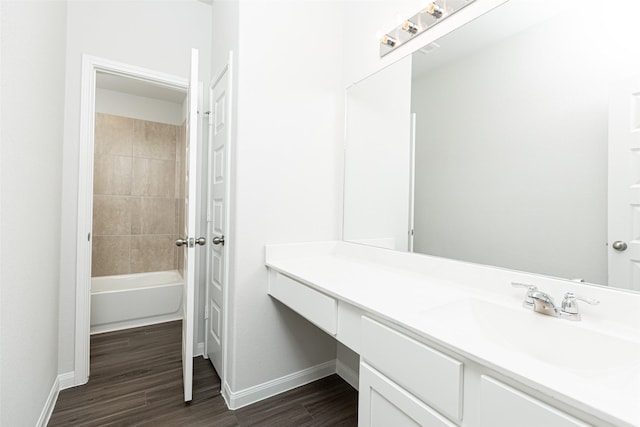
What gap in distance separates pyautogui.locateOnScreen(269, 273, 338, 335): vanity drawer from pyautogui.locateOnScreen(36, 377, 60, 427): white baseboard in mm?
1231

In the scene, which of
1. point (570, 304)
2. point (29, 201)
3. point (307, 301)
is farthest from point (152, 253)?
point (570, 304)

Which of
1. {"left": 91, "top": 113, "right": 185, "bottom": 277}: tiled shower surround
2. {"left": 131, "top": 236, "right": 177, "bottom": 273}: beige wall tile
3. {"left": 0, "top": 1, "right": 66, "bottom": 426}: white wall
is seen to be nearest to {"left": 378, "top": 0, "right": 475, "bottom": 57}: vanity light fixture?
{"left": 0, "top": 1, "right": 66, "bottom": 426}: white wall

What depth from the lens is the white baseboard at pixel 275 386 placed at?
1.64 meters

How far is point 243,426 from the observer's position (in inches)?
58.9

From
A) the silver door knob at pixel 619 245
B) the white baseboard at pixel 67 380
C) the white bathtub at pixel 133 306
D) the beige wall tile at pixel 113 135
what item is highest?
the beige wall tile at pixel 113 135

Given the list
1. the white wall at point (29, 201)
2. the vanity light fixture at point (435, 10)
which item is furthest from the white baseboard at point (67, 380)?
the vanity light fixture at point (435, 10)

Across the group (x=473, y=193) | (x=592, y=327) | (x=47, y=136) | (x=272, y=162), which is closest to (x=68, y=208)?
(x=47, y=136)

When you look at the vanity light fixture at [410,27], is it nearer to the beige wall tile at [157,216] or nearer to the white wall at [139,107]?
the white wall at [139,107]

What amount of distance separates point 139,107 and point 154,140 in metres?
0.40

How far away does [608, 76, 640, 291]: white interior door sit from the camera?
2.84ft

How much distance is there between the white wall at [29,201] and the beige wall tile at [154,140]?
1903 millimetres

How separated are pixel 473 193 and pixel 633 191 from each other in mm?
486

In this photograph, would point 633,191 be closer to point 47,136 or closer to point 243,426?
point 243,426

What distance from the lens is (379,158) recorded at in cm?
179
